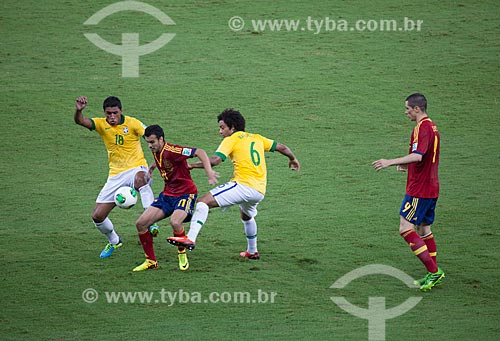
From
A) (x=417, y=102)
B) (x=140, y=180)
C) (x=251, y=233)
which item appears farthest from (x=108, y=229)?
(x=417, y=102)

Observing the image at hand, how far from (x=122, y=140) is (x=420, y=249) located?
4.12 m

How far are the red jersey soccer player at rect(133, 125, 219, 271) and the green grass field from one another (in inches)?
21.6

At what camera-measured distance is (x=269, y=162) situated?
14.8m

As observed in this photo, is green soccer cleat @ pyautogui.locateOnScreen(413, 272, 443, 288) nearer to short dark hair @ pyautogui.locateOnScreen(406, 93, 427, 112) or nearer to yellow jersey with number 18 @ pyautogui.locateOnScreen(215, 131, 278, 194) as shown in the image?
short dark hair @ pyautogui.locateOnScreen(406, 93, 427, 112)

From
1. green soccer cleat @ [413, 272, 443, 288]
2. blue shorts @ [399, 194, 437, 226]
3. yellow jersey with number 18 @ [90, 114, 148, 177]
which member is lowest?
green soccer cleat @ [413, 272, 443, 288]

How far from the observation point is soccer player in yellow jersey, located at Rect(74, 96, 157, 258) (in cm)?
1093

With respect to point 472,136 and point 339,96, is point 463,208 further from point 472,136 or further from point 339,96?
point 339,96

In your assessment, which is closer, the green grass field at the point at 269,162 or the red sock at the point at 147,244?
the green grass field at the point at 269,162

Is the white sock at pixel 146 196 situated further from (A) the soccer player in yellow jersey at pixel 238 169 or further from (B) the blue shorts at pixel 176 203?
(A) the soccer player in yellow jersey at pixel 238 169

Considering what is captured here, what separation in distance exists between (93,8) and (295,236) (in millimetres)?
10582

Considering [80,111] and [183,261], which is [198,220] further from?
[80,111]

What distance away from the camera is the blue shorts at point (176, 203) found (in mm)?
10211

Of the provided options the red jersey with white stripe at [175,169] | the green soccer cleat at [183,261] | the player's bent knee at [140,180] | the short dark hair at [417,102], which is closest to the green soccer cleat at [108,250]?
the player's bent knee at [140,180]

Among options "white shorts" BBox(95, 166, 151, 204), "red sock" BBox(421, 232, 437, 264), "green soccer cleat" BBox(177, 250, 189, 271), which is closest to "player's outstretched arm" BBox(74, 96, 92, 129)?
"white shorts" BBox(95, 166, 151, 204)
